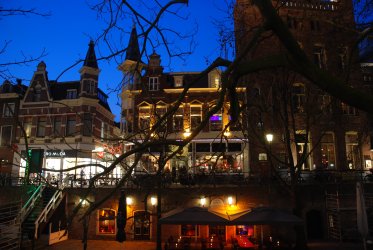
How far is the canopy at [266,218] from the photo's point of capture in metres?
13.6

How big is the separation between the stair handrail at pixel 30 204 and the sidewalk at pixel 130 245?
7.67 feet

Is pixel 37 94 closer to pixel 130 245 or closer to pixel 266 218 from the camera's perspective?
pixel 130 245

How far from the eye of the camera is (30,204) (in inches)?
792

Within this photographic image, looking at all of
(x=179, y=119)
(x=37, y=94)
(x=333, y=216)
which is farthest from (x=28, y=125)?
(x=333, y=216)

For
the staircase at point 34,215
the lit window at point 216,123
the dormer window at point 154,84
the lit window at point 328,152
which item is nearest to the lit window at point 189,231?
the staircase at point 34,215

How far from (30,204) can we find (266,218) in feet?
46.2

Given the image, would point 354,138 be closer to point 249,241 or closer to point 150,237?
point 249,241

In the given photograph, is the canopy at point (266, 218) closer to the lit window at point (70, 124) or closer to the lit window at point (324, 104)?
the lit window at point (324, 104)

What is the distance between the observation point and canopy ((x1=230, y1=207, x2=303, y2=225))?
13621 mm

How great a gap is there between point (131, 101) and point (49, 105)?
822cm

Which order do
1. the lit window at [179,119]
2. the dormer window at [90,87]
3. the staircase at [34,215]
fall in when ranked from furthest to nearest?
the dormer window at [90,87], the lit window at [179,119], the staircase at [34,215]

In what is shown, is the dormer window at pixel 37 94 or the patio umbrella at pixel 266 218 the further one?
the dormer window at pixel 37 94

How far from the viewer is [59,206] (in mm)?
21344

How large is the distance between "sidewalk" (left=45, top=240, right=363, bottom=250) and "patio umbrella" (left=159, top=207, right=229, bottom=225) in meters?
4.64
